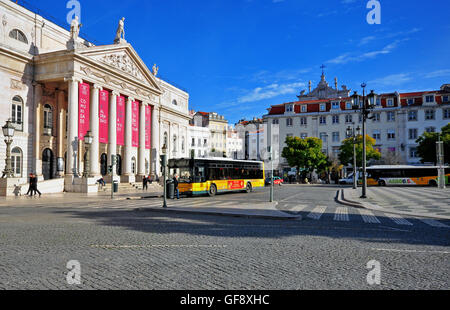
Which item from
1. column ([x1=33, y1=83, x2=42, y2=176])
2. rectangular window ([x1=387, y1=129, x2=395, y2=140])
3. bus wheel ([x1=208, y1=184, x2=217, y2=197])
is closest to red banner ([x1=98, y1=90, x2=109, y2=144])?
column ([x1=33, y1=83, x2=42, y2=176])

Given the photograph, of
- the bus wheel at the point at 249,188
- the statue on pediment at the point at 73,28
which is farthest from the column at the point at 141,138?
the bus wheel at the point at 249,188

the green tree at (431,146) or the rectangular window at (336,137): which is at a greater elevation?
the rectangular window at (336,137)

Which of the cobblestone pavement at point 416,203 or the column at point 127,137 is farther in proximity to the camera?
the column at point 127,137

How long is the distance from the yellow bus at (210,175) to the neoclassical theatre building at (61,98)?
1054 centimetres

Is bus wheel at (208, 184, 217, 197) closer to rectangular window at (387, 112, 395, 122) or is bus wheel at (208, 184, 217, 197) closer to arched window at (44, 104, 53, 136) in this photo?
arched window at (44, 104, 53, 136)

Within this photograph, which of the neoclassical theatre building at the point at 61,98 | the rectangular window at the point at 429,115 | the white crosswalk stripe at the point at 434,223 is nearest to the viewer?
the white crosswalk stripe at the point at 434,223

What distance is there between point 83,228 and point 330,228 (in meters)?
7.13

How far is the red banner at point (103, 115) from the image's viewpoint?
33875 mm

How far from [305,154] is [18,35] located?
44.1m

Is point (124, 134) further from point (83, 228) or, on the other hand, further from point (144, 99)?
point (83, 228)

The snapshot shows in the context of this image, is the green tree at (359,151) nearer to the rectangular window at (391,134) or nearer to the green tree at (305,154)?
the green tree at (305,154)

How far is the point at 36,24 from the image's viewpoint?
3192cm

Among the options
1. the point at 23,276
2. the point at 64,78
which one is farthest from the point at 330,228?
the point at 64,78

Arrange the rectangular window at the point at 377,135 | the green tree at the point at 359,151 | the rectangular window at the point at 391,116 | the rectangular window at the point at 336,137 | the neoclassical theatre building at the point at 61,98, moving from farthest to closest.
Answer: the rectangular window at the point at 336,137, the rectangular window at the point at 377,135, the rectangular window at the point at 391,116, the green tree at the point at 359,151, the neoclassical theatre building at the point at 61,98
